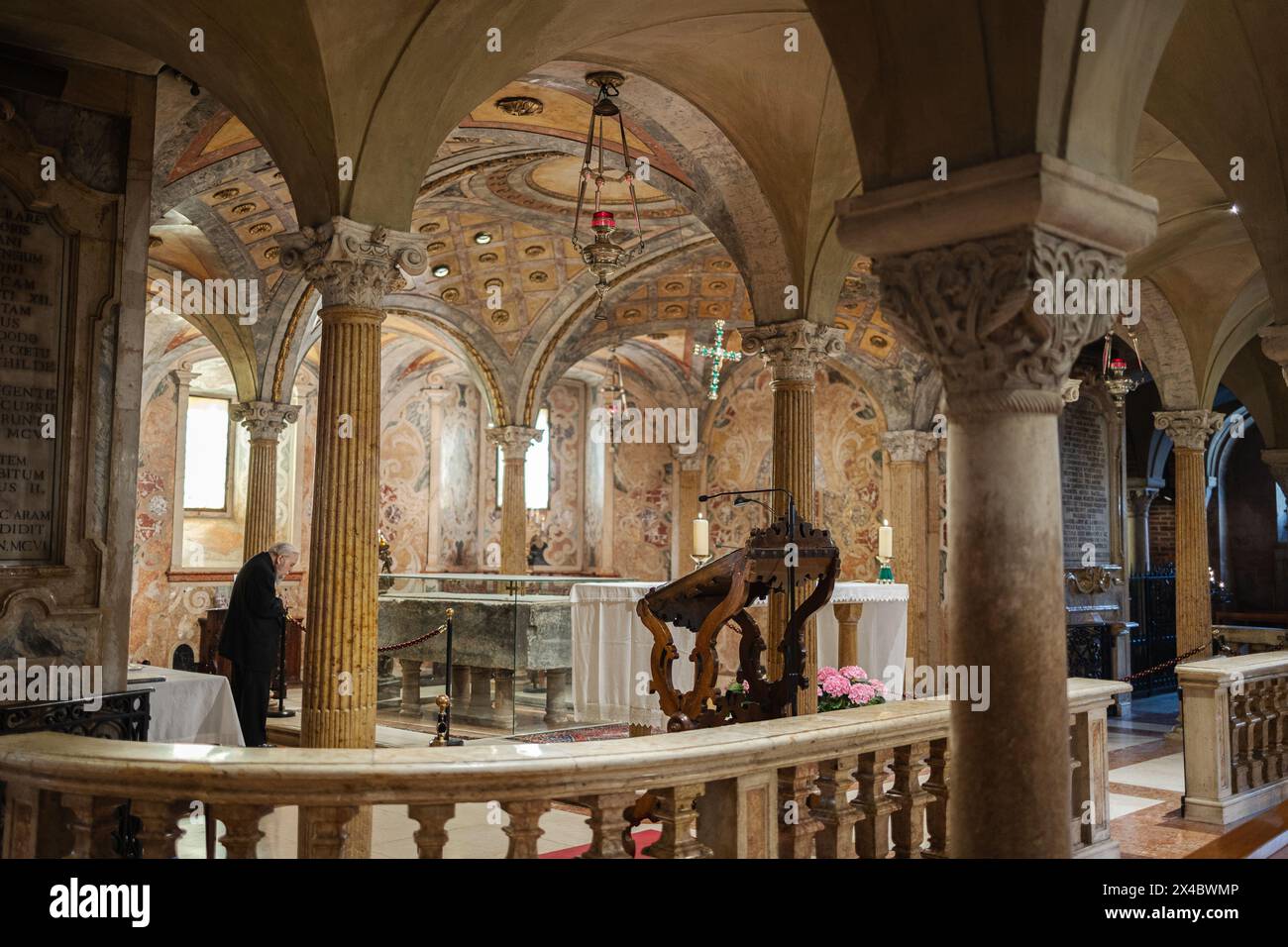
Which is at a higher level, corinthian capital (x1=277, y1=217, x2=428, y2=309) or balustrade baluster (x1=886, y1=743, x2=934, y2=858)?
corinthian capital (x1=277, y1=217, x2=428, y2=309)

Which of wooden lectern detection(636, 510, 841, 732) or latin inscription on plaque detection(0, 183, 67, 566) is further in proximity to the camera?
latin inscription on plaque detection(0, 183, 67, 566)

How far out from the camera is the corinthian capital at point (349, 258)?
5625 mm

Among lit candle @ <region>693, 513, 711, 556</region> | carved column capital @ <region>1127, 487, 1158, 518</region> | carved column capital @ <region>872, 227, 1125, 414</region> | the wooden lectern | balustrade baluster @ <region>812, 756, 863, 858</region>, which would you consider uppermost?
carved column capital @ <region>1127, 487, 1158, 518</region>

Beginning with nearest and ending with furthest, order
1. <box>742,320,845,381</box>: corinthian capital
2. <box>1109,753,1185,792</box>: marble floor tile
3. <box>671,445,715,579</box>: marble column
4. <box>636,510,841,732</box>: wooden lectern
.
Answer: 1. <box>636,510,841,732</box>: wooden lectern
2. <box>1109,753,1185,792</box>: marble floor tile
3. <box>742,320,845,381</box>: corinthian capital
4. <box>671,445,715,579</box>: marble column

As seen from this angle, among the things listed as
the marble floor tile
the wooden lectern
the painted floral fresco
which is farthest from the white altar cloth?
the painted floral fresco

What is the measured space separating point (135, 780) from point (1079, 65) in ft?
10.5

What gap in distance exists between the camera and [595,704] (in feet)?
28.9

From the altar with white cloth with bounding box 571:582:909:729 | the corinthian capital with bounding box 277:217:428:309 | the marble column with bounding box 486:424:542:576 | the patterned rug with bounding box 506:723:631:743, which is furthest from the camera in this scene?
the marble column with bounding box 486:424:542:576

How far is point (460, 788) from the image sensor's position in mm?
2736

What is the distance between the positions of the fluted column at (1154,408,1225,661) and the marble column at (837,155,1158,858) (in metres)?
9.38

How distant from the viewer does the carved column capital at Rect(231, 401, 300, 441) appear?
12.9 m

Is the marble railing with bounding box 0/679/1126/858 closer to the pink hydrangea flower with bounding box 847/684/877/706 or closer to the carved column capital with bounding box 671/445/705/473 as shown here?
the pink hydrangea flower with bounding box 847/684/877/706

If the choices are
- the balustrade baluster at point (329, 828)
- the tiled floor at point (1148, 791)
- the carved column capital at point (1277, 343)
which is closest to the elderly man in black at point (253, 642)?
the balustrade baluster at point (329, 828)
